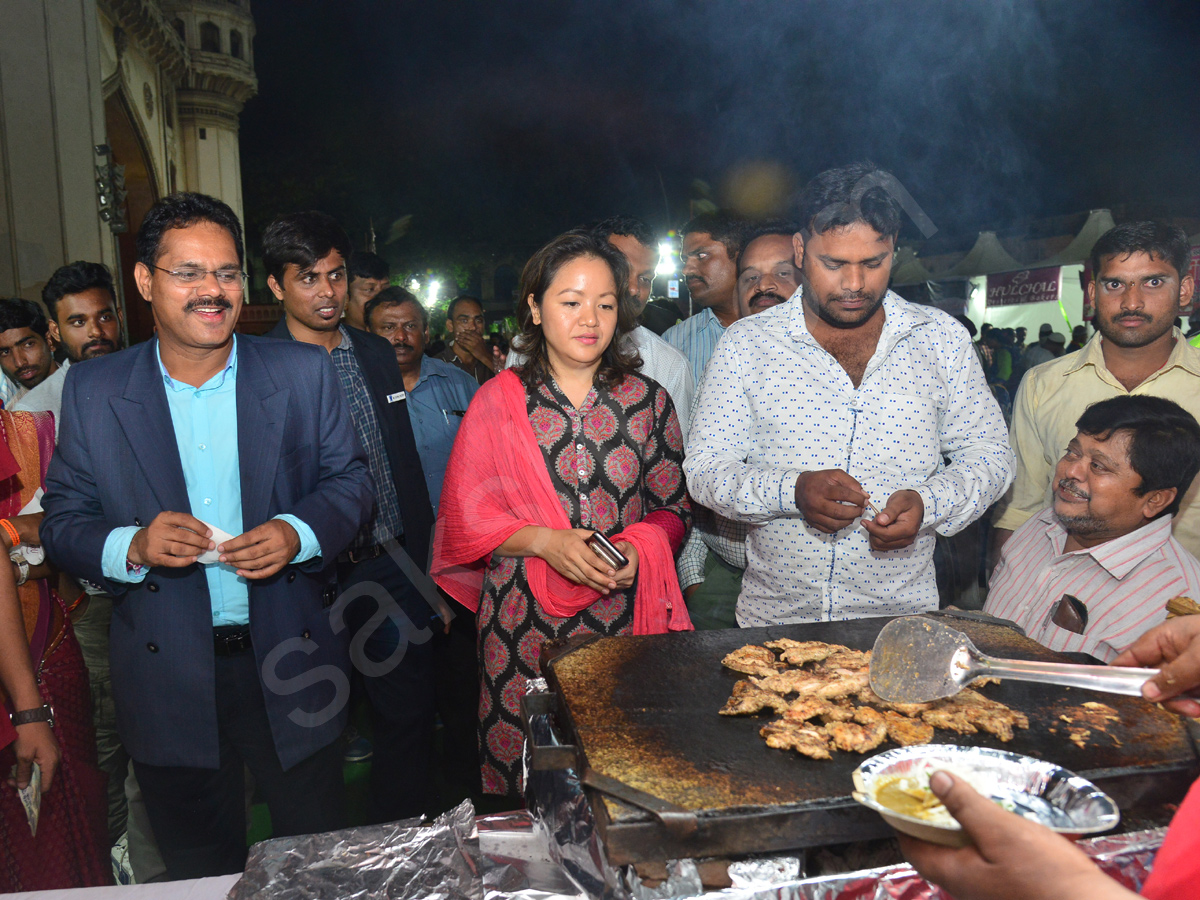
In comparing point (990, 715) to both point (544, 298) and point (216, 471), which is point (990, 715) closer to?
point (544, 298)

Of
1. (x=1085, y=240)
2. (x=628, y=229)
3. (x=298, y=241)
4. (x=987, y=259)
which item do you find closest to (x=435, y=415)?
(x=298, y=241)

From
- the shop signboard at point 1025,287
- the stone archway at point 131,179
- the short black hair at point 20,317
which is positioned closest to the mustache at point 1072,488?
the short black hair at point 20,317

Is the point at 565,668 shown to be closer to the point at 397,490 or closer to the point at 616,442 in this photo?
the point at 616,442

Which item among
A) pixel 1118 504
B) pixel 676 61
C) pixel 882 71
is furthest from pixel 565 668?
pixel 676 61

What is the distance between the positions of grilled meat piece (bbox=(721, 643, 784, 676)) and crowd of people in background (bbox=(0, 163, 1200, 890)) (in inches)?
18.9

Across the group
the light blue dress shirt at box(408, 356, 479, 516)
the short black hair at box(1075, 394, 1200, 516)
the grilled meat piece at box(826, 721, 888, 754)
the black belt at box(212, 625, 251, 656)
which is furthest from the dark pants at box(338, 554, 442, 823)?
the short black hair at box(1075, 394, 1200, 516)

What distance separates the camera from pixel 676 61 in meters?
10.1

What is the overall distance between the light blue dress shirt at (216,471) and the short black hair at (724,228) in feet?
8.49

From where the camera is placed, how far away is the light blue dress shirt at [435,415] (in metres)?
3.90

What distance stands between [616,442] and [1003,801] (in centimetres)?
156

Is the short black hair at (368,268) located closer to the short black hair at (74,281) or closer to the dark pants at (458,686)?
the short black hair at (74,281)

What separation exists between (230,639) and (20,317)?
2799mm

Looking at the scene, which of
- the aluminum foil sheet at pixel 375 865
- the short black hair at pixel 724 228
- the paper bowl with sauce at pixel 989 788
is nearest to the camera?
the paper bowl with sauce at pixel 989 788

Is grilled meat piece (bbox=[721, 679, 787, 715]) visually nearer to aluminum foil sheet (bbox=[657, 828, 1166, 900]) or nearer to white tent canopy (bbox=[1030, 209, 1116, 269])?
aluminum foil sheet (bbox=[657, 828, 1166, 900])
